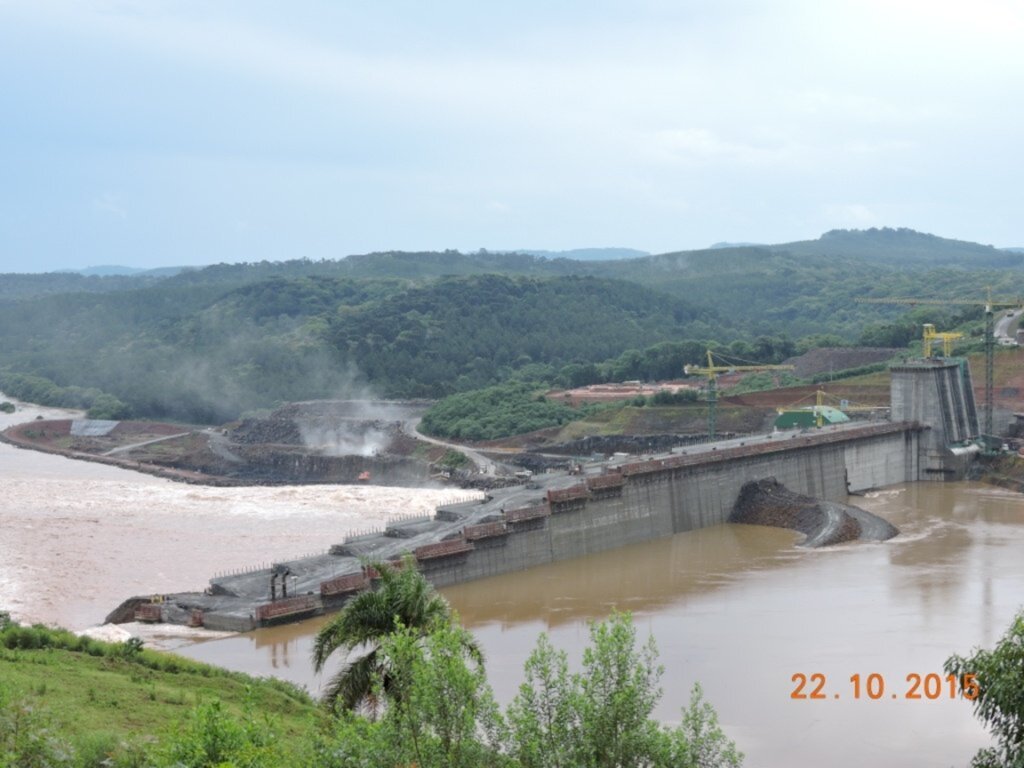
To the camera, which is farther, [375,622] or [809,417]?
[809,417]

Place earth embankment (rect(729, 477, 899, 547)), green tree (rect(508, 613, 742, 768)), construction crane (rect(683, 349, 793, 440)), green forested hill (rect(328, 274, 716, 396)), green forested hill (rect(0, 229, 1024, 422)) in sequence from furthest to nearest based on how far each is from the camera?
green forested hill (rect(328, 274, 716, 396)) < green forested hill (rect(0, 229, 1024, 422)) < construction crane (rect(683, 349, 793, 440)) < earth embankment (rect(729, 477, 899, 547)) < green tree (rect(508, 613, 742, 768))

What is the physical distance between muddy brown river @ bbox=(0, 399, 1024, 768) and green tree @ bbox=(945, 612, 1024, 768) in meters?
12.0

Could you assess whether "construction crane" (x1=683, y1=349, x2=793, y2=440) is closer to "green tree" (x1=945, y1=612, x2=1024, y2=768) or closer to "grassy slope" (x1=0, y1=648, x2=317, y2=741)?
"grassy slope" (x1=0, y1=648, x2=317, y2=741)

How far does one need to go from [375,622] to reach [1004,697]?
8.02m

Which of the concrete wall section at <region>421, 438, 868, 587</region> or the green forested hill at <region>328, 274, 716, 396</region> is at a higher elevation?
the green forested hill at <region>328, 274, 716, 396</region>

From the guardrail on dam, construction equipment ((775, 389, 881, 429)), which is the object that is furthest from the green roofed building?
the guardrail on dam

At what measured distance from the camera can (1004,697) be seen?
15578mm

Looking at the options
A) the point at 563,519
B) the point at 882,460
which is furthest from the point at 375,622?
the point at 882,460

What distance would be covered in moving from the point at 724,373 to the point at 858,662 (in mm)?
76906

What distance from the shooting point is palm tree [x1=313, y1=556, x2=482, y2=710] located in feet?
55.2

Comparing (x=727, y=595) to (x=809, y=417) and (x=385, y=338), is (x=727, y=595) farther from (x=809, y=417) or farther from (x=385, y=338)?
(x=385, y=338)

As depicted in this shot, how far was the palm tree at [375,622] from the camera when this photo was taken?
55.2ft

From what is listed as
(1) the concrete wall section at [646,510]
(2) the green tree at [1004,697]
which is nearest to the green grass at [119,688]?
(2) the green tree at [1004,697]

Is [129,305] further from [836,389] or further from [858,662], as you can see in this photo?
[858,662]
